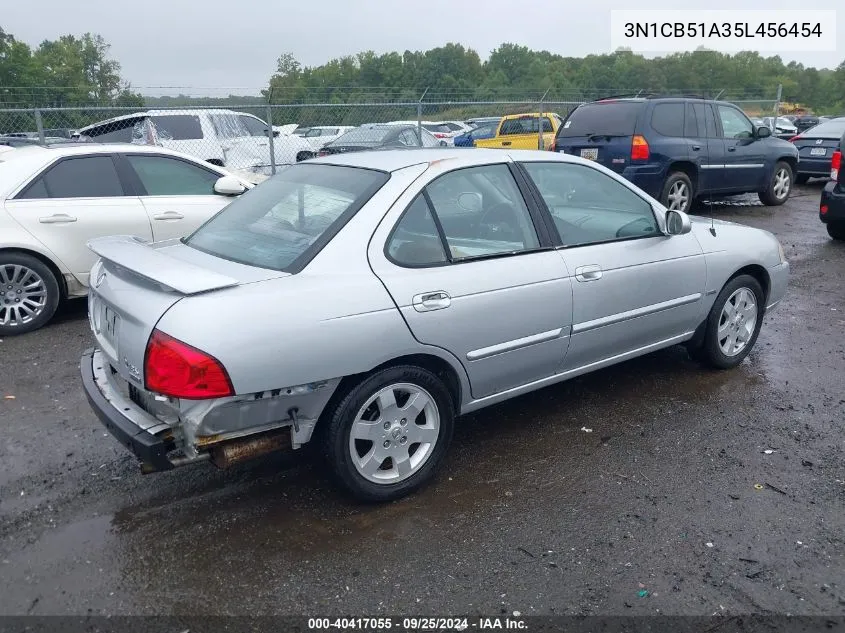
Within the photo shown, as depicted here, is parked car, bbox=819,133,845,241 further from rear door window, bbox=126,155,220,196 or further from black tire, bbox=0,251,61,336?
black tire, bbox=0,251,61,336

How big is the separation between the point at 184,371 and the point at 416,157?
68.4 inches

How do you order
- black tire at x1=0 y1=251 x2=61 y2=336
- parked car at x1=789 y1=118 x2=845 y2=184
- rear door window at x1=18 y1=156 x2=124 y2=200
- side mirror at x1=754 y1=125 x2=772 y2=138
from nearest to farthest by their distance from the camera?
black tire at x1=0 y1=251 x2=61 y2=336 → rear door window at x1=18 y1=156 x2=124 y2=200 → side mirror at x1=754 y1=125 x2=772 y2=138 → parked car at x1=789 y1=118 x2=845 y2=184

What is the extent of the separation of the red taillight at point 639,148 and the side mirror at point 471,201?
7231 mm

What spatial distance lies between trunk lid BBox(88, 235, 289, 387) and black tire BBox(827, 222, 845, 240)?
8.99 m

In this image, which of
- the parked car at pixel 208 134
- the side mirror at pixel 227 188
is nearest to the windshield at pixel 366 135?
the parked car at pixel 208 134

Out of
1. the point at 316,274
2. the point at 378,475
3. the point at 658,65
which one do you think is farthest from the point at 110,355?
the point at 658,65

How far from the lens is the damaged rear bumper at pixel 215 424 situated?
289 cm

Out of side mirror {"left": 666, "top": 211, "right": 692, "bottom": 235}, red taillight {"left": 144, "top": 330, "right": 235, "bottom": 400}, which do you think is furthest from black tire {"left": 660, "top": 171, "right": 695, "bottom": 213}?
red taillight {"left": 144, "top": 330, "right": 235, "bottom": 400}

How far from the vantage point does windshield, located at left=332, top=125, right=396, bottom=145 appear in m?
13.7

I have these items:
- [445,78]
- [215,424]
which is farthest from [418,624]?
[445,78]

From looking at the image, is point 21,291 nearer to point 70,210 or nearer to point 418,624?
point 70,210

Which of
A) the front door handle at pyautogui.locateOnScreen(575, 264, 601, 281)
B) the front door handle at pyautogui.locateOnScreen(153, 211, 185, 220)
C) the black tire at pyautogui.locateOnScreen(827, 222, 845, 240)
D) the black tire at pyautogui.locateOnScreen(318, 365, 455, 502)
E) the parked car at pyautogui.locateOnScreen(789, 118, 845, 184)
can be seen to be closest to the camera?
the black tire at pyautogui.locateOnScreen(318, 365, 455, 502)

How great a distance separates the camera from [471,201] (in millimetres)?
3789

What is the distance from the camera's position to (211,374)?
277cm
